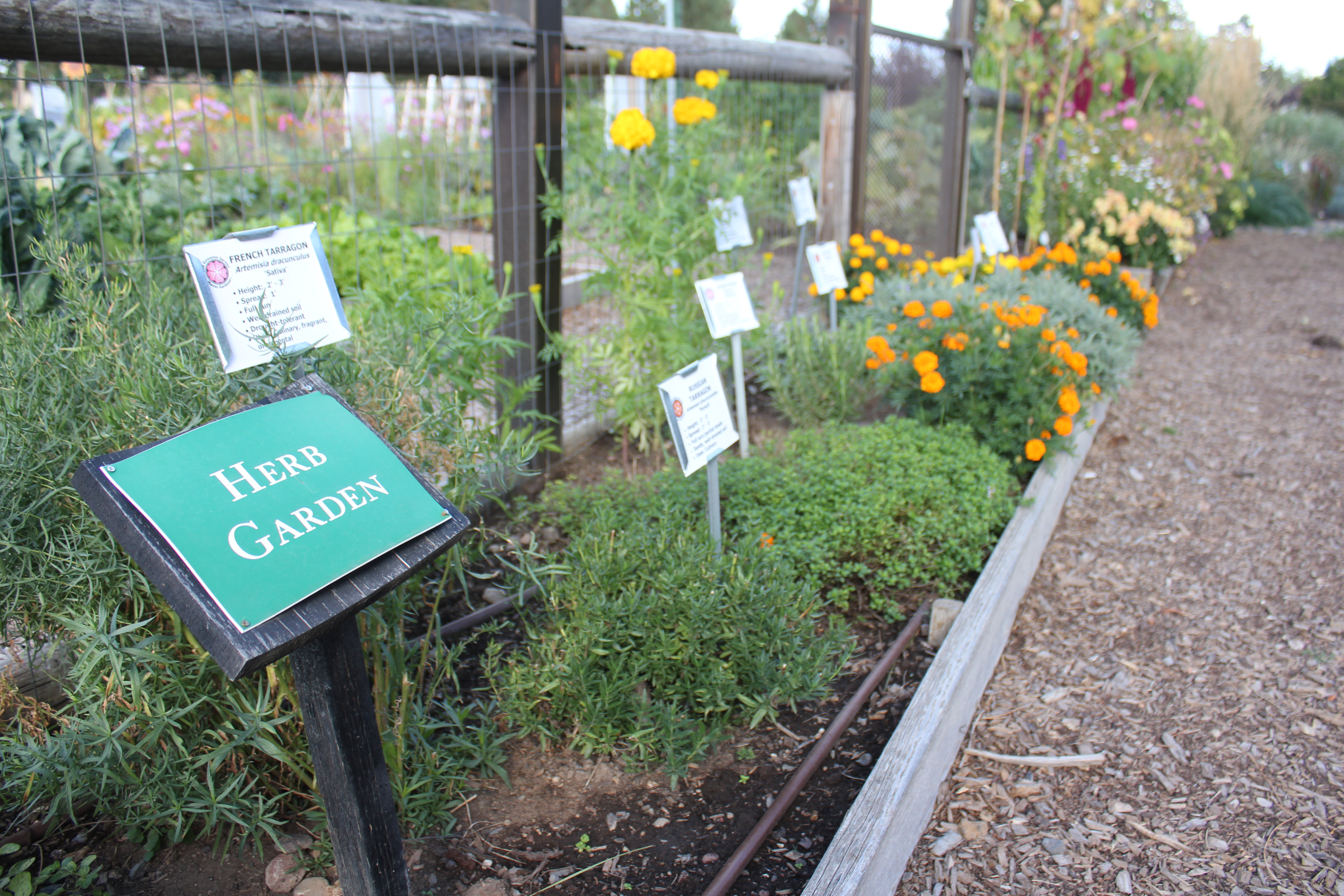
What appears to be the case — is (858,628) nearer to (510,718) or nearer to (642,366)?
(510,718)

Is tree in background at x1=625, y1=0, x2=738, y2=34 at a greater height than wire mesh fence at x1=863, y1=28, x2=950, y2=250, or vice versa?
tree in background at x1=625, y1=0, x2=738, y2=34

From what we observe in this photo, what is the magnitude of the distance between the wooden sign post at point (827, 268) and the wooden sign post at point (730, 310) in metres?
0.85

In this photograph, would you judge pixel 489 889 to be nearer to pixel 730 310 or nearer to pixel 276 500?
pixel 276 500

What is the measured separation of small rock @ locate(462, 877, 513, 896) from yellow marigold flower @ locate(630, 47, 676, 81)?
107 inches

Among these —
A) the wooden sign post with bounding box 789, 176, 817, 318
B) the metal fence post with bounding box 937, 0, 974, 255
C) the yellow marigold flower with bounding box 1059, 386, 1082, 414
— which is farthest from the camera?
the metal fence post with bounding box 937, 0, 974, 255

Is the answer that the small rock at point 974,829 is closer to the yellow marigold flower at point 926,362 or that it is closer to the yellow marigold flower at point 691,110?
the yellow marigold flower at point 926,362

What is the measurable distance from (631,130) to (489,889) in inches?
94.3

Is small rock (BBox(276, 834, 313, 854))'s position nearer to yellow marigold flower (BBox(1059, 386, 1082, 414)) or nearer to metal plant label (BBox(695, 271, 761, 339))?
metal plant label (BBox(695, 271, 761, 339))

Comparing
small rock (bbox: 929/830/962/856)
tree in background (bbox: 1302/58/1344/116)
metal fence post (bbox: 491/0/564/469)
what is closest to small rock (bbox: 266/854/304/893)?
small rock (bbox: 929/830/962/856)

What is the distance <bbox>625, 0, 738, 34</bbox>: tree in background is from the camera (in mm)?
21688

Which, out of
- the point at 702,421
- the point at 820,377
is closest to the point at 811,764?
the point at 702,421

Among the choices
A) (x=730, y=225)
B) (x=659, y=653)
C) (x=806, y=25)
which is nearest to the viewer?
(x=659, y=653)

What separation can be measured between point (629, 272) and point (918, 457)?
4.18ft

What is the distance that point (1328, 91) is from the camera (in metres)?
18.0
